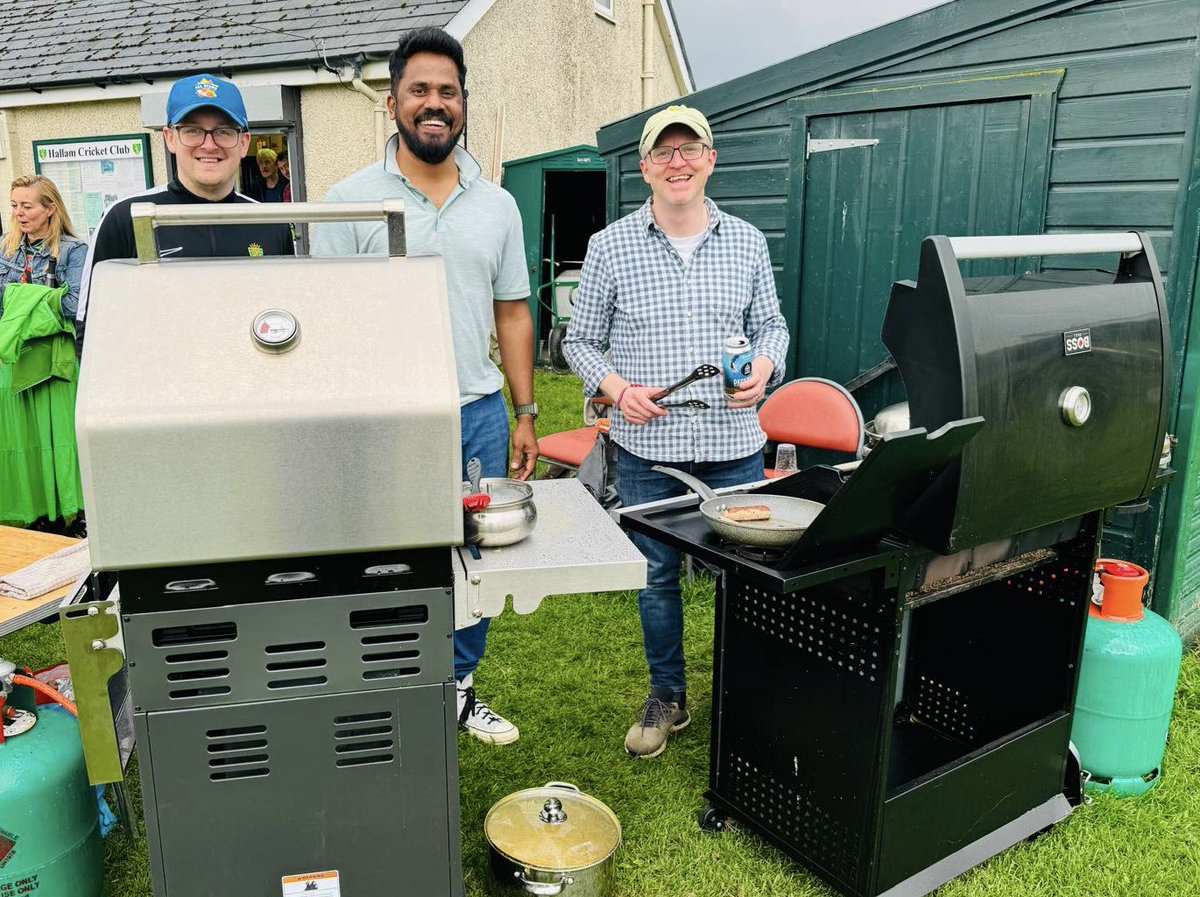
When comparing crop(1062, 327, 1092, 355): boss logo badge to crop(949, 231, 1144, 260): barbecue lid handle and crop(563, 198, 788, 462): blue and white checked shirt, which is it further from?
crop(563, 198, 788, 462): blue and white checked shirt

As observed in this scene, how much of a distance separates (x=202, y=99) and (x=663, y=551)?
1.92m

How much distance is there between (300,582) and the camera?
157 centimetres

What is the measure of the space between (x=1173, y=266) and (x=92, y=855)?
384cm

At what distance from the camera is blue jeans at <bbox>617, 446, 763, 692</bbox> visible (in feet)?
9.78

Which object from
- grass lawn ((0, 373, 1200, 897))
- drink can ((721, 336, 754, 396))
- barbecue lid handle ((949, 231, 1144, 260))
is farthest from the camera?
drink can ((721, 336, 754, 396))

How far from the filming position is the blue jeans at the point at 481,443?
114 inches

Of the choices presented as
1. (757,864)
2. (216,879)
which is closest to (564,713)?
(757,864)

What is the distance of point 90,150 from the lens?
9711mm

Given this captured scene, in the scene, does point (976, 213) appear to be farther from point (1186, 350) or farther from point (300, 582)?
point (300, 582)

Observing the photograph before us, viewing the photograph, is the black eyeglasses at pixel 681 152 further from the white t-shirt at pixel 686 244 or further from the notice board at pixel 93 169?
the notice board at pixel 93 169

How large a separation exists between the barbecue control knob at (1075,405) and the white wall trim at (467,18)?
8212 millimetres

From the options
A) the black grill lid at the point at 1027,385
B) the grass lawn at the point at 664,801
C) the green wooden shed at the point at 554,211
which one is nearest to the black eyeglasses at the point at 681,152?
the black grill lid at the point at 1027,385

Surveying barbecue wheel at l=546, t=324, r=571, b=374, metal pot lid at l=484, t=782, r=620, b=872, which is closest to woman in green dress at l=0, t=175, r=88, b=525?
metal pot lid at l=484, t=782, r=620, b=872

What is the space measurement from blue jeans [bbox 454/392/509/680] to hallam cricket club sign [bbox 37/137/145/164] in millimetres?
8218
